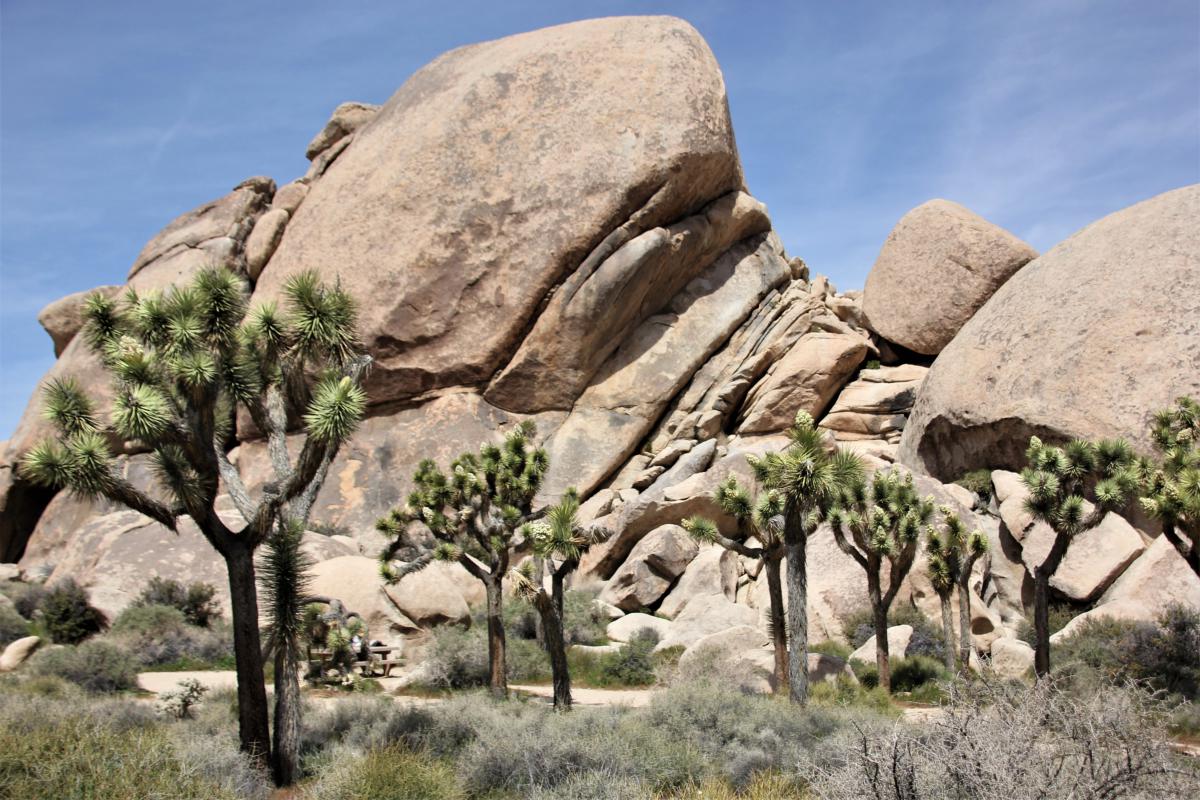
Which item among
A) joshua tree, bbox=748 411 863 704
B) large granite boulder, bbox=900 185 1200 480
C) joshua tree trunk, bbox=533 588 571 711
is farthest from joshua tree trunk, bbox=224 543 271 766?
large granite boulder, bbox=900 185 1200 480

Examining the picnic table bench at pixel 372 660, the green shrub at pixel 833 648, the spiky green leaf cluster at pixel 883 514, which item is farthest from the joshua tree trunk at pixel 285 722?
the green shrub at pixel 833 648

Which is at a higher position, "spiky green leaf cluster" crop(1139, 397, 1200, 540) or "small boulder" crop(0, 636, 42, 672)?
"spiky green leaf cluster" crop(1139, 397, 1200, 540)

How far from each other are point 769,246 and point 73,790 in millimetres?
29782

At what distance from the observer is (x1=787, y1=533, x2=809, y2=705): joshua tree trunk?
13859mm

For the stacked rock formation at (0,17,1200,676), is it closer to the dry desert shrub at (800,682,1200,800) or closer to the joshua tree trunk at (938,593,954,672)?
the joshua tree trunk at (938,593,954,672)

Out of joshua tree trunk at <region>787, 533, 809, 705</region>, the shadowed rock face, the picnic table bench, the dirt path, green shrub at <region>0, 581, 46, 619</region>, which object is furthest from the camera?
the shadowed rock face

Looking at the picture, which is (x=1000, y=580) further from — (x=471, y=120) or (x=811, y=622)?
(x=471, y=120)

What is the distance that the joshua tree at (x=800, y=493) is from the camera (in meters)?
13.5

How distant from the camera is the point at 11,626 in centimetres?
2095

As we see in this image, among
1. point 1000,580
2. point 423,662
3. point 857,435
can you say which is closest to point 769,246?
point 857,435

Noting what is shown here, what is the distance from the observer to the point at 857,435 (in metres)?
31.8

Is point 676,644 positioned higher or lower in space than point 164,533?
lower

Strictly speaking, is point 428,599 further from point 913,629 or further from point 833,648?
point 913,629

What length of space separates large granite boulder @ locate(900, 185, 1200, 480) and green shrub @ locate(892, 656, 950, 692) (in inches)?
325
